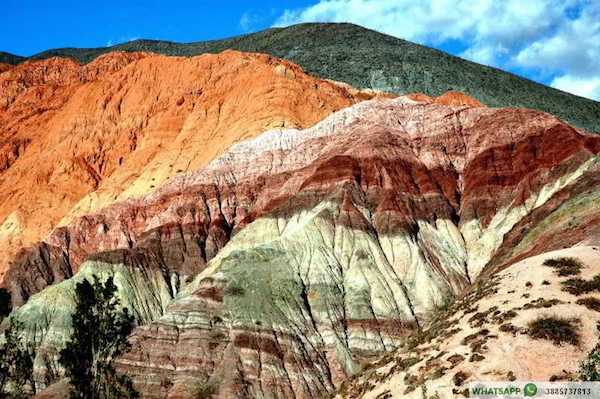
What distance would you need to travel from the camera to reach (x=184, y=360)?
7338 cm

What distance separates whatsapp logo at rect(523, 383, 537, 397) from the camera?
95.2 ft

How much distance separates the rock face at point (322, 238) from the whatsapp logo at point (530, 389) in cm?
2270

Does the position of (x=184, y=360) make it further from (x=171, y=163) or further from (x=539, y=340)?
(x=171, y=163)

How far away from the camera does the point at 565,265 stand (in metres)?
41.4

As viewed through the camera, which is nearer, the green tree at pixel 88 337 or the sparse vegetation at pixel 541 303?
the sparse vegetation at pixel 541 303

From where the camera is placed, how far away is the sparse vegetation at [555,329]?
33.5 m

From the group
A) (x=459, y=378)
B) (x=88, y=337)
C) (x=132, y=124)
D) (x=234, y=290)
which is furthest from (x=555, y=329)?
(x=132, y=124)

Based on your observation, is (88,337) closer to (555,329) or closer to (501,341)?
(501,341)

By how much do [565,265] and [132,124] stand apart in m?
117

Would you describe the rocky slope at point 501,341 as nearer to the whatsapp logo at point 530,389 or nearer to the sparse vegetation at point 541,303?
Answer: the sparse vegetation at point 541,303

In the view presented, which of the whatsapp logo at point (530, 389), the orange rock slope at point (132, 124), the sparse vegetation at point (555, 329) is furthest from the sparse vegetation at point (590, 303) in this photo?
the orange rock slope at point (132, 124)

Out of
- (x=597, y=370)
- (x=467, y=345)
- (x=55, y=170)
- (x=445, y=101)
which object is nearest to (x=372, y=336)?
(x=467, y=345)

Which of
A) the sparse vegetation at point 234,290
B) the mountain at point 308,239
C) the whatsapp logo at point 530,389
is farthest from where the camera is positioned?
the sparse vegetation at point 234,290

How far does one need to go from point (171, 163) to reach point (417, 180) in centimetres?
4444
